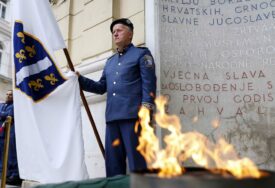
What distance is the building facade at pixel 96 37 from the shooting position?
3.92 meters

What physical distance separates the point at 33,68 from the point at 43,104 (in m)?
0.36

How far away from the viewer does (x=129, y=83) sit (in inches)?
126

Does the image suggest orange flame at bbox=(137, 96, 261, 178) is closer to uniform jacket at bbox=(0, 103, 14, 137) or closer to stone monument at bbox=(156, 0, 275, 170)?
stone monument at bbox=(156, 0, 275, 170)

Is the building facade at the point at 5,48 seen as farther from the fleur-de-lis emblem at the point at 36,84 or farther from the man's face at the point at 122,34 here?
the man's face at the point at 122,34

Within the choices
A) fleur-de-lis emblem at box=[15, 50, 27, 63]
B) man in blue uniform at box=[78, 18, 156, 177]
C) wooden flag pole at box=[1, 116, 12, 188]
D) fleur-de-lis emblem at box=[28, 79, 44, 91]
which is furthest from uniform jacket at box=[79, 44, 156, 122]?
wooden flag pole at box=[1, 116, 12, 188]

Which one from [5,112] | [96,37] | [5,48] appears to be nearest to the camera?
[96,37]

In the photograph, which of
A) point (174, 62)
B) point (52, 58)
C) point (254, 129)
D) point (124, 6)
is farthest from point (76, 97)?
point (254, 129)

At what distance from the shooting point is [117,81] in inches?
129

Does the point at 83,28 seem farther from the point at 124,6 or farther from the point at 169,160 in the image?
the point at 169,160

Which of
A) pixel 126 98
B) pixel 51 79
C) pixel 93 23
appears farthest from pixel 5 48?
pixel 126 98

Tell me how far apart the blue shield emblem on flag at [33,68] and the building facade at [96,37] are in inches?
31.6

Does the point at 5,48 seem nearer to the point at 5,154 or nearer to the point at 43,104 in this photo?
the point at 43,104

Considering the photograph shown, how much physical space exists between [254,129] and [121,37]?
5.37 feet

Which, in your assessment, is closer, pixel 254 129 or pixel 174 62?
pixel 254 129
